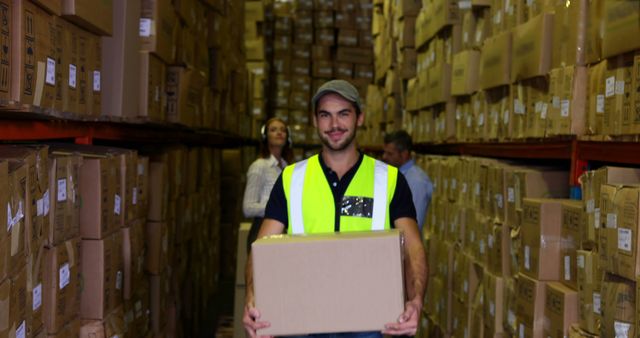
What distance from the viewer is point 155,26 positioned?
4.61 m

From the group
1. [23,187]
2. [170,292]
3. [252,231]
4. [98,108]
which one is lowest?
[170,292]

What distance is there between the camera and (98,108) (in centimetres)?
382

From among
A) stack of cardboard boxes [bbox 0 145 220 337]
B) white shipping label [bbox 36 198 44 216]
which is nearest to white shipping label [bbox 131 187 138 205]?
stack of cardboard boxes [bbox 0 145 220 337]

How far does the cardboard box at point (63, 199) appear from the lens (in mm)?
3059

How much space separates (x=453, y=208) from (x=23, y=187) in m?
3.72

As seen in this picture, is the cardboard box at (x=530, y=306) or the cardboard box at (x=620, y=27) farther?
the cardboard box at (x=530, y=306)

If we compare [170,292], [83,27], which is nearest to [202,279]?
[170,292]

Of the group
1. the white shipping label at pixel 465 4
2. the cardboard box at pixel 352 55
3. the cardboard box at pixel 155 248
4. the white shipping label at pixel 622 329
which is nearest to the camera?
the white shipping label at pixel 622 329

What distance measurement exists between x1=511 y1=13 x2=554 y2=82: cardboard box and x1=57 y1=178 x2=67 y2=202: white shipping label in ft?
7.23

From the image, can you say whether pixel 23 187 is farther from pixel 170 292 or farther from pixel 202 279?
pixel 202 279

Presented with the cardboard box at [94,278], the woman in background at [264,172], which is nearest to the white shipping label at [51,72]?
the cardboard box at [94,278]

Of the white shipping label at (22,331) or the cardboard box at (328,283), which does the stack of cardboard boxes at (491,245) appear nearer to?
the cardboard box at (328,283)

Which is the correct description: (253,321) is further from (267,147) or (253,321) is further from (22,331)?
(267,147)

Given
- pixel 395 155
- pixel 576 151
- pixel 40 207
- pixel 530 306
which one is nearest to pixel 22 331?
pixel 40 207
